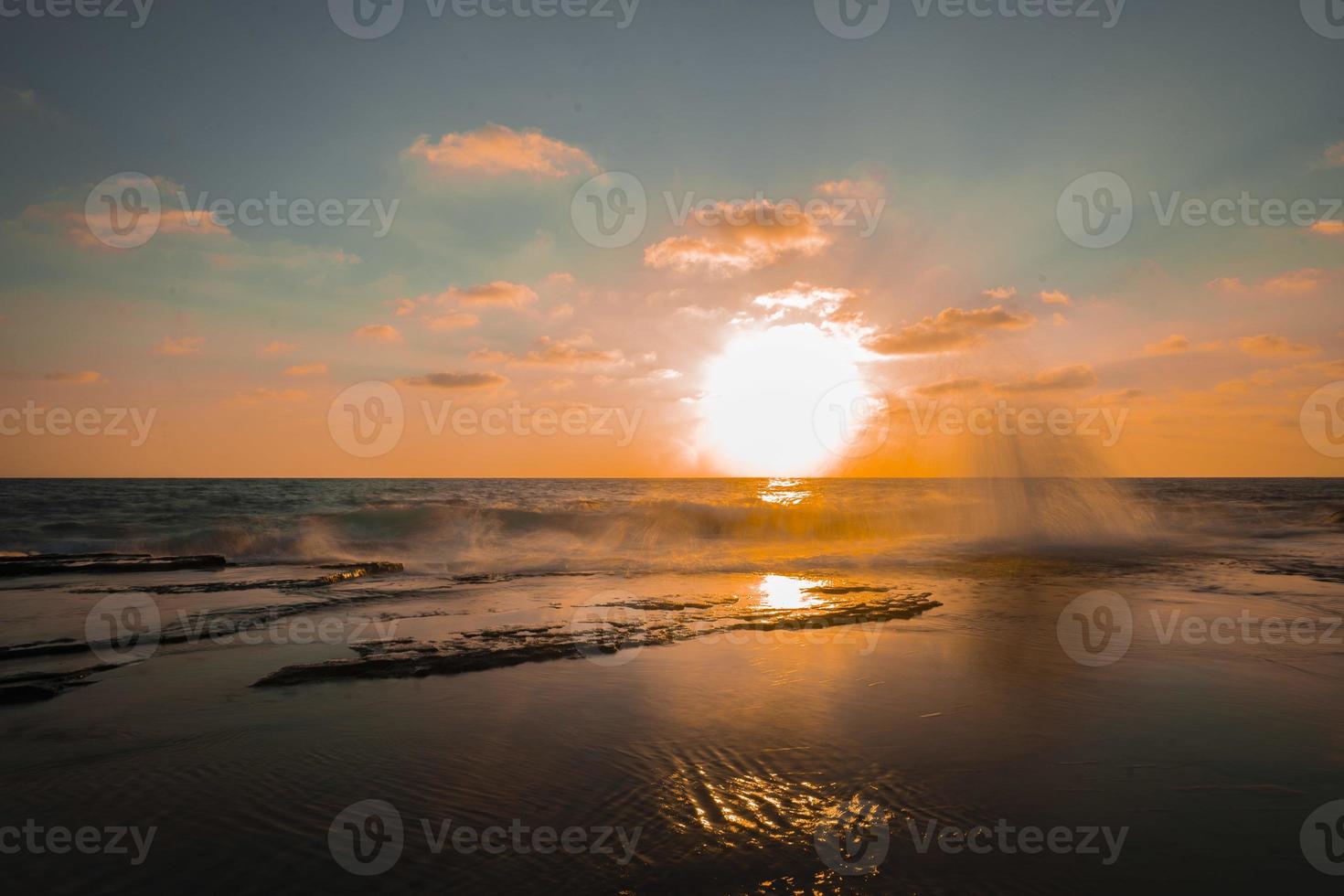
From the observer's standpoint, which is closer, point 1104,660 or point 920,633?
point 1104,660

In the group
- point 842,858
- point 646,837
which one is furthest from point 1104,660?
point 646,837

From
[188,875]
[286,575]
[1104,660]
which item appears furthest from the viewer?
[286,575]

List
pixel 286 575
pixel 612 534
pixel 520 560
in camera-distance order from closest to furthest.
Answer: pixel 286 575 → pixel 520 560 → pixel 612 534

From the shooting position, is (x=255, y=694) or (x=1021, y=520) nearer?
(x=255, y=694)

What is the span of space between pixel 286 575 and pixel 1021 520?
1119 inches

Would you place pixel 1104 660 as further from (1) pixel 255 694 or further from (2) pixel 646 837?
(1) pixel 255 694

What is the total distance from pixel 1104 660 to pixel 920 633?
2258mm

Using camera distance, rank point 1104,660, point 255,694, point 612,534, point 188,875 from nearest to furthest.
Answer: point 188,875 → point 255,694 → point 1104,660 → point 612,534

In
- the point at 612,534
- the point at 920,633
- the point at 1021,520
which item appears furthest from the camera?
the point at 612,534

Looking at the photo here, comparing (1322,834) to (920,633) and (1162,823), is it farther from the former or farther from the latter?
(920,633)

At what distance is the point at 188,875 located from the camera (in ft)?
12.3

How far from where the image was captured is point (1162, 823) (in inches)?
168

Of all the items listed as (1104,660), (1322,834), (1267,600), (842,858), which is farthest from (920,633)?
(1267,600)

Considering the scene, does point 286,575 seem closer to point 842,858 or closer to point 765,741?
point 765,741
